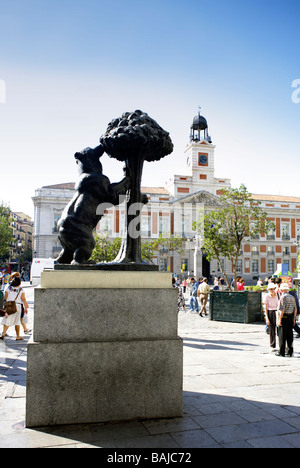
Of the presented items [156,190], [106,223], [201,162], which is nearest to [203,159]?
[201,162]

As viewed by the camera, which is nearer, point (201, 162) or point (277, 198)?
point (201, 162)

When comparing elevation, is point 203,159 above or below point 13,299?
above

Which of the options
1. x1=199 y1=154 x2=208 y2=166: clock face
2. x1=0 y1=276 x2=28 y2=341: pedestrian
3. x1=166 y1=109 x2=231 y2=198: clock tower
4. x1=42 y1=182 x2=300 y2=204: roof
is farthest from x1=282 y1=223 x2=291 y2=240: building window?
x1=0 y1=276 x2=28 y2=341: pedestrian

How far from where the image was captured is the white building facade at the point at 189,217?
42938 millimetres

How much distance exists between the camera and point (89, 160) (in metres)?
3.90

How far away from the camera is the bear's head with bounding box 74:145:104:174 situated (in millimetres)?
3883

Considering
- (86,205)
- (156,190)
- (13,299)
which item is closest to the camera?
(86,205)

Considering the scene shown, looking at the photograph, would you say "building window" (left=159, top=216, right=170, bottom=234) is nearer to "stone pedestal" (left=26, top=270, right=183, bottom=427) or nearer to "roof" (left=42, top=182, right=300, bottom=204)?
"roof" (left=42, top=182, right=300, bottom=204)

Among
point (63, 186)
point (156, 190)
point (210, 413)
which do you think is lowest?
point (210, 413)

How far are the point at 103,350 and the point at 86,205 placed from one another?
4.92 feet

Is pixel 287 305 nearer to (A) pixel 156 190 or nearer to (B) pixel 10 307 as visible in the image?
(B) pixel 10 307

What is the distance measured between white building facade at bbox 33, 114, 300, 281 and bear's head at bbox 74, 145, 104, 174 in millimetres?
37451
